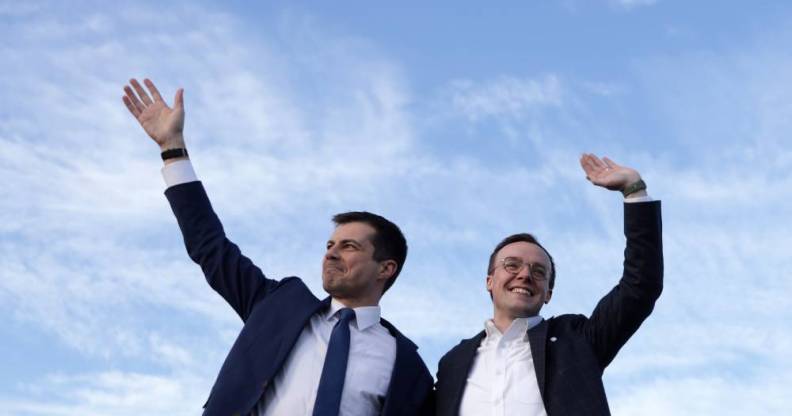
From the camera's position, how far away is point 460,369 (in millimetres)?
7090

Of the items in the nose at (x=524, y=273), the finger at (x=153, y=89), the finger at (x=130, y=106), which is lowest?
the nose at (x=524, y=273)

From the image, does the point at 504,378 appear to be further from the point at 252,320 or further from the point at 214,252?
the point at 214,252

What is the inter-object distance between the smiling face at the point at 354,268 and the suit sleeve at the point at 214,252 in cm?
52

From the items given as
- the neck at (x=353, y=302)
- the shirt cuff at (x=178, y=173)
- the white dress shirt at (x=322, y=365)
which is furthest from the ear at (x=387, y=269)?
the shirt cuff at (x=178, y=173)

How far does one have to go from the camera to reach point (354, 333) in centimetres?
718

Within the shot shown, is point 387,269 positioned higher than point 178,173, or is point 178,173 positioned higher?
point 178,173

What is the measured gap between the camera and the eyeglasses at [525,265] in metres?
7.49

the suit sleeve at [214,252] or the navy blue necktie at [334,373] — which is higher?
the suit sleeve at [214,252]

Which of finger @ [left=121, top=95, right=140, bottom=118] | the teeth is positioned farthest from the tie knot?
finger @ [left=121, top=95, right=140, bottom=118]

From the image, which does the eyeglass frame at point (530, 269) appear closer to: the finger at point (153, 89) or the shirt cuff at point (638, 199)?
the shirt cuff at point (638, 199)

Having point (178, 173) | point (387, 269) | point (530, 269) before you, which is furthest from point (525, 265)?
point (178, 173)

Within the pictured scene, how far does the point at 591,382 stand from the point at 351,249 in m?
2.34

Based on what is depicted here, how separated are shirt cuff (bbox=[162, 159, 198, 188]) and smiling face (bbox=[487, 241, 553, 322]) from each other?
269 cm

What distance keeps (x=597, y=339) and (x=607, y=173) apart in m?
1.33
